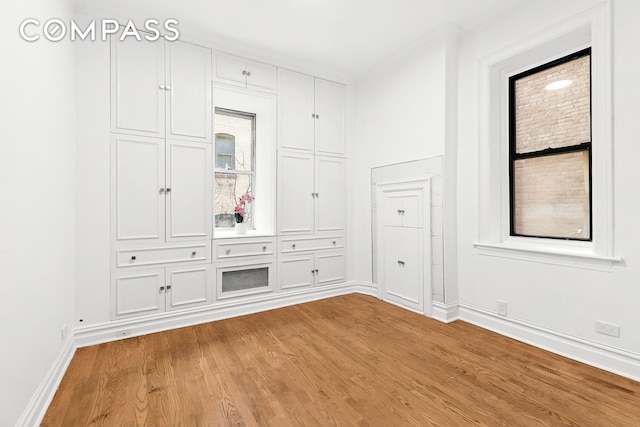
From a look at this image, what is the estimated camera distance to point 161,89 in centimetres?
→ 304

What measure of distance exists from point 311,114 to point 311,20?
45.6 inches

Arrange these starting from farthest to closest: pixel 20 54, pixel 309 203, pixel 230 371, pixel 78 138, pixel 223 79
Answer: pixel 309 203 < pixel 223 79 < pixel 78 138 < pixel 230 371 < pixel 20 54

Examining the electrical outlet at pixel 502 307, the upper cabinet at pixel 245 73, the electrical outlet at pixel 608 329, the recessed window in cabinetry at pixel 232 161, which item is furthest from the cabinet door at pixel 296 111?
the electrical outlet at pixel 608 329

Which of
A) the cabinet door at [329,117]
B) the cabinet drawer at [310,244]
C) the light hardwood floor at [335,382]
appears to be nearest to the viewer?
the light hardwood floor at [335,382]

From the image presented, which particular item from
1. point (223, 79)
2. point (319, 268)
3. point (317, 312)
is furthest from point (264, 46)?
point (317, 312)

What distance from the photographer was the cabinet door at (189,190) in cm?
309

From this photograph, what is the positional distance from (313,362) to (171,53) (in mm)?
3247

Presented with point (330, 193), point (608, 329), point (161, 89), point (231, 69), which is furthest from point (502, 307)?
point (161, 89)

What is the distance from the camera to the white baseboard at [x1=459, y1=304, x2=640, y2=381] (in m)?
2.13

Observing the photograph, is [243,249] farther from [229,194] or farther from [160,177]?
[160,177]

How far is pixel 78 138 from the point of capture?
269cm

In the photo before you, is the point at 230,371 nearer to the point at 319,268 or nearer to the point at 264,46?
the point at 319,268

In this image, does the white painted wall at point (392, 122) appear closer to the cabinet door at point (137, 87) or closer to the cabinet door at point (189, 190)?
the cabinet door at point (189, 190)

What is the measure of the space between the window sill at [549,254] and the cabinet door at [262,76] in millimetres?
2952
